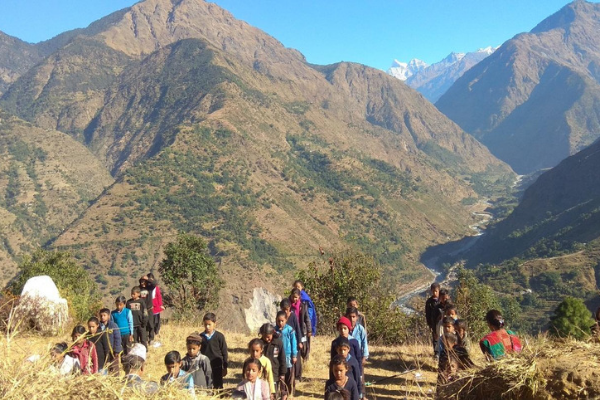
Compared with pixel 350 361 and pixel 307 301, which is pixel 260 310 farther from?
pixel 350 361

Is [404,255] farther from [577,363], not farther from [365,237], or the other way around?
[577,363]

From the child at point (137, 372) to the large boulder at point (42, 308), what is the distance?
9798 mm

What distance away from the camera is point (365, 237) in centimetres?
14688

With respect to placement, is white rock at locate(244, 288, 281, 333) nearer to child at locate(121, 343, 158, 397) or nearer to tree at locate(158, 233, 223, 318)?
tree at locate(158, 233, 223, 318)

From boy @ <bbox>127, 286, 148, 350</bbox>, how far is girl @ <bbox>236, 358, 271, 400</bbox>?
5.46m

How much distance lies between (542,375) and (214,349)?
16.5ft

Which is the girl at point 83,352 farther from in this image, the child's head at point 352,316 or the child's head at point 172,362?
the child's head at point 352,316

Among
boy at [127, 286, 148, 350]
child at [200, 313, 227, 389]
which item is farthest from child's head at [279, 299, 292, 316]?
boy at [127, 286, 148, 350]

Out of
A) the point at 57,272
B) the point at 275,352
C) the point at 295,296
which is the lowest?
the point at 275,352

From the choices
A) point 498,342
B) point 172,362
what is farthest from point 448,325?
point 172,362

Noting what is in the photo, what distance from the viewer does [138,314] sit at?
9727 millimetres

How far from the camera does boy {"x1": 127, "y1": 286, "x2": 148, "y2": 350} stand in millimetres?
9680

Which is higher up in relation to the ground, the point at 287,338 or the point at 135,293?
the point at 135,293

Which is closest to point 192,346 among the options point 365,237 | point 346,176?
point 365,237
